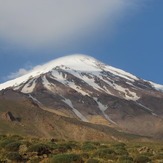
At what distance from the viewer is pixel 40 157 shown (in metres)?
17.4

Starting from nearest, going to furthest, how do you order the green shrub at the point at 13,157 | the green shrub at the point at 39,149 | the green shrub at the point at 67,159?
1. the green shrub at the point at 67,159
2. the green shrub at the point at 13,157
3. the green shrub at the point at 39,149

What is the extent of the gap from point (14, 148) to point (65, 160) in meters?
4.84

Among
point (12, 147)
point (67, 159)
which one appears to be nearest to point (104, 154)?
point (67, 159)

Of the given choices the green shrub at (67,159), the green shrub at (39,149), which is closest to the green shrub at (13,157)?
the green shrub at (67,159)

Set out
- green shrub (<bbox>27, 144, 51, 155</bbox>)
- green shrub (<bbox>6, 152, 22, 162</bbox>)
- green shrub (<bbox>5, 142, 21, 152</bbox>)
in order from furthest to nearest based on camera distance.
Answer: green shrub (<bbox>5, 142, 21, 152</bbox>), green shrub (<bbox>27, 144, 51, 155</bbox>), green shrub (<bbox>6, 152, 22, 162</bbox>)

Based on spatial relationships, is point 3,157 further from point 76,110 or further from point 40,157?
point 76,110

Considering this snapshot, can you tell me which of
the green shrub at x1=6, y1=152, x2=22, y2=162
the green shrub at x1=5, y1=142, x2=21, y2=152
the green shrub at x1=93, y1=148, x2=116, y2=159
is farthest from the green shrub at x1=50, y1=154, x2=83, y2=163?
the green shrub at x1=5, y1=142, x2=21, y2=152

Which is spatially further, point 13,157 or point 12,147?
point 12,147

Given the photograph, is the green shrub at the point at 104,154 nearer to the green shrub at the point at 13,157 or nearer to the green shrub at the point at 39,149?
the green shrub at the point at 39,149

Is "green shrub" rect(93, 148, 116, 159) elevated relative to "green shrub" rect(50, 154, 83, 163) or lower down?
elevated

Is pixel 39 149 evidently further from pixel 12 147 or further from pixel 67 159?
pixel 67 159

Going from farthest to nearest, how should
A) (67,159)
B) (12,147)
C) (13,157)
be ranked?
1. (12,147)
2. (13,157)
3. (67,159)

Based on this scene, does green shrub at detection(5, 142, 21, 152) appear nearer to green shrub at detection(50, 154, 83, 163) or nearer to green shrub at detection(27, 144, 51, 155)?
green shrub at detection(27, 144, 51, 155)

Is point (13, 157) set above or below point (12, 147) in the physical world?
below
